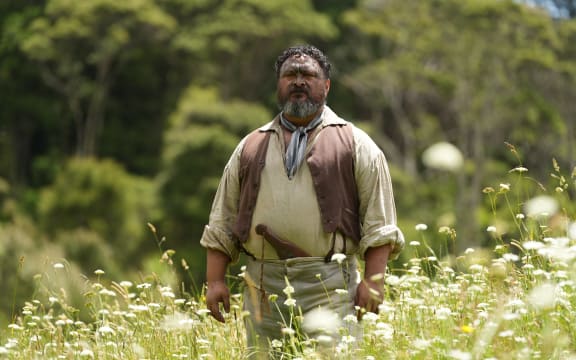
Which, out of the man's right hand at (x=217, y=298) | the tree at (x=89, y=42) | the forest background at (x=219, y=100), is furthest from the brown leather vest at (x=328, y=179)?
the tree at (x=89, y=42)

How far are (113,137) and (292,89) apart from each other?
33320 millimetres

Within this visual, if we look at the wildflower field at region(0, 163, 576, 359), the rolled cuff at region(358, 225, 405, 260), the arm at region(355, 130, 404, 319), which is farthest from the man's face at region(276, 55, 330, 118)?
the wildflower field at region(0, 163, 576, 359)

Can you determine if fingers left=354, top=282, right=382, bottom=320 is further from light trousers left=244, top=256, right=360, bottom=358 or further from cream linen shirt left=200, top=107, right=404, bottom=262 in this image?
cream linen shirt left=200, top=107, right=404, bottom=262

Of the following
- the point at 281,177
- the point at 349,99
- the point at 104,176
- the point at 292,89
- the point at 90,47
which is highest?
the point at 90,47

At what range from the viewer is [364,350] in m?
3.97

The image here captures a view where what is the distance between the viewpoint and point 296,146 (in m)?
4.56

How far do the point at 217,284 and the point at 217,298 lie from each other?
2.5 inches

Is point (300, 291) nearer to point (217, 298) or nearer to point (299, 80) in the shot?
point (217, 298)

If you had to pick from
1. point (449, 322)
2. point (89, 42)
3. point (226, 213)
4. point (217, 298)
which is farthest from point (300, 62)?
point (89, 42)

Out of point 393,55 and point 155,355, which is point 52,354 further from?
point 393,55

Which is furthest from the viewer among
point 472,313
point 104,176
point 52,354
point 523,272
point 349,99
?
point 349,99

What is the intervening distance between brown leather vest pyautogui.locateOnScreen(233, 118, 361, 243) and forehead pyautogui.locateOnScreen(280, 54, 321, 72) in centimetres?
27

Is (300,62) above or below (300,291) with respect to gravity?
above

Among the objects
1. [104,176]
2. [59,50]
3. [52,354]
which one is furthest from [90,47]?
[52,354]
